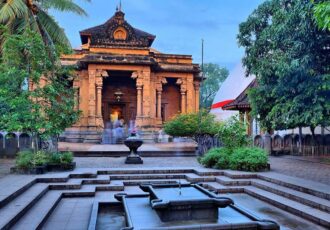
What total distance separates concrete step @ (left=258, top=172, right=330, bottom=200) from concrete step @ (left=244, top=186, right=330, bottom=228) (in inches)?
20.3

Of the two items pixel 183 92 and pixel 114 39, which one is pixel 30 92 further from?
pixel 183 92

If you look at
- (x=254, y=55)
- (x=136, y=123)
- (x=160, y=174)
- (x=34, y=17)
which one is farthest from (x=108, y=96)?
(x=160, y=174)

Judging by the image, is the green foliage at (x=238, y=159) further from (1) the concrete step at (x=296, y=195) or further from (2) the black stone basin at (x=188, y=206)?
(2) the black stone basin at (x=188, y=206)

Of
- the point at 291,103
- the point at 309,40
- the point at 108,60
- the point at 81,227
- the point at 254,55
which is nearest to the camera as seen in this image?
the point at 81,227

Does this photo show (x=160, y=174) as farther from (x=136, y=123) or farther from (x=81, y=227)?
(x=136, y=123)

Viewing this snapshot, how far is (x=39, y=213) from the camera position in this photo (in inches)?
257

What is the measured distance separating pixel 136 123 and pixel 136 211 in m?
19.1

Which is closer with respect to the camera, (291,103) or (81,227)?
(81,227)

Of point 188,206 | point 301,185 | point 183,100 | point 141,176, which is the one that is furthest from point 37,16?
point 188,206

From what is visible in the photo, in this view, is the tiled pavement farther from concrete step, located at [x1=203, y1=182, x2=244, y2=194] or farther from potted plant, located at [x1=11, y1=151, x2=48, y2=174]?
potted plant, located at [x1=11, y1=151, x2=48, y2=174]

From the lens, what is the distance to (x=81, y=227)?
6051 mm

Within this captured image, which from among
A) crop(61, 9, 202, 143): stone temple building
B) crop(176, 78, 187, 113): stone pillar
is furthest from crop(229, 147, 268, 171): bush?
crop(176, 78, 187, 113): stone pillar

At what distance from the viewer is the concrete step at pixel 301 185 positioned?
7600 mm

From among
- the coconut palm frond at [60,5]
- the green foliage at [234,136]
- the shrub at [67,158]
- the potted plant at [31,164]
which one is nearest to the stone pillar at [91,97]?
the coconut palm frond at [60,5]
